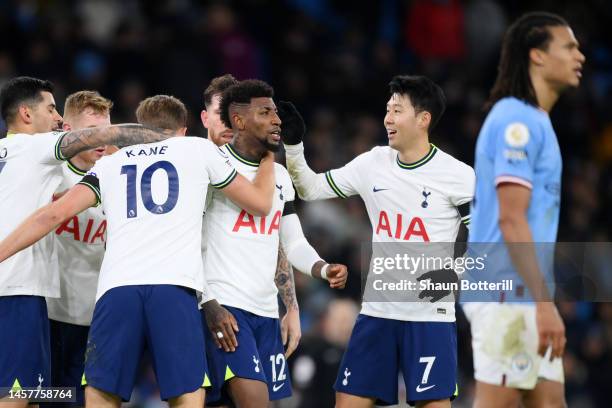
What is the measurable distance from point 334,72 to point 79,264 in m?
7.62

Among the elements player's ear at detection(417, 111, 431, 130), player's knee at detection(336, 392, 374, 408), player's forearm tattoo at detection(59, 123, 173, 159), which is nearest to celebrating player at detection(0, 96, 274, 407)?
player's forearm tattoo at detection(59, 123, 173, 159)

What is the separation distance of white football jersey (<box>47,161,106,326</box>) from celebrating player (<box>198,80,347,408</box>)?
97 centimetres

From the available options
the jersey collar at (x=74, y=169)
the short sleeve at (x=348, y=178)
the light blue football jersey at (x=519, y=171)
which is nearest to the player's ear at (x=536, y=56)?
the light blue football jersey at (x=519, y=171)

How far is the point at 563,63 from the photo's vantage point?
546cm

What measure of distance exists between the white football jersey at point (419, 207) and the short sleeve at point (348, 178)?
157 millimetres

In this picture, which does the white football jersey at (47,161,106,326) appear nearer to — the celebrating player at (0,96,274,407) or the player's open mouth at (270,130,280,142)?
the celebrating player at (0,96,274,407)

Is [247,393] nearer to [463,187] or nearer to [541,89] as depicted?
[463,187]

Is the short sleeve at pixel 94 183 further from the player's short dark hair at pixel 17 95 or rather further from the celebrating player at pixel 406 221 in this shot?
the celebrating player at pixel 406 221

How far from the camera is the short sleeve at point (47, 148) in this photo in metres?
6.83

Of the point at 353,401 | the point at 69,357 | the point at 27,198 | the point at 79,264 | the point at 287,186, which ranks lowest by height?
the point at 353,401

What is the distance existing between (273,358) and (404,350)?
2.77 ft

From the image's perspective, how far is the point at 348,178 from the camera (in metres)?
7.37

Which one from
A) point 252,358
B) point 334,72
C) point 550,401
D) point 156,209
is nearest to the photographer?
point 550,401

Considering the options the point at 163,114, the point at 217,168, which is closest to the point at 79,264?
the point at 163,114
